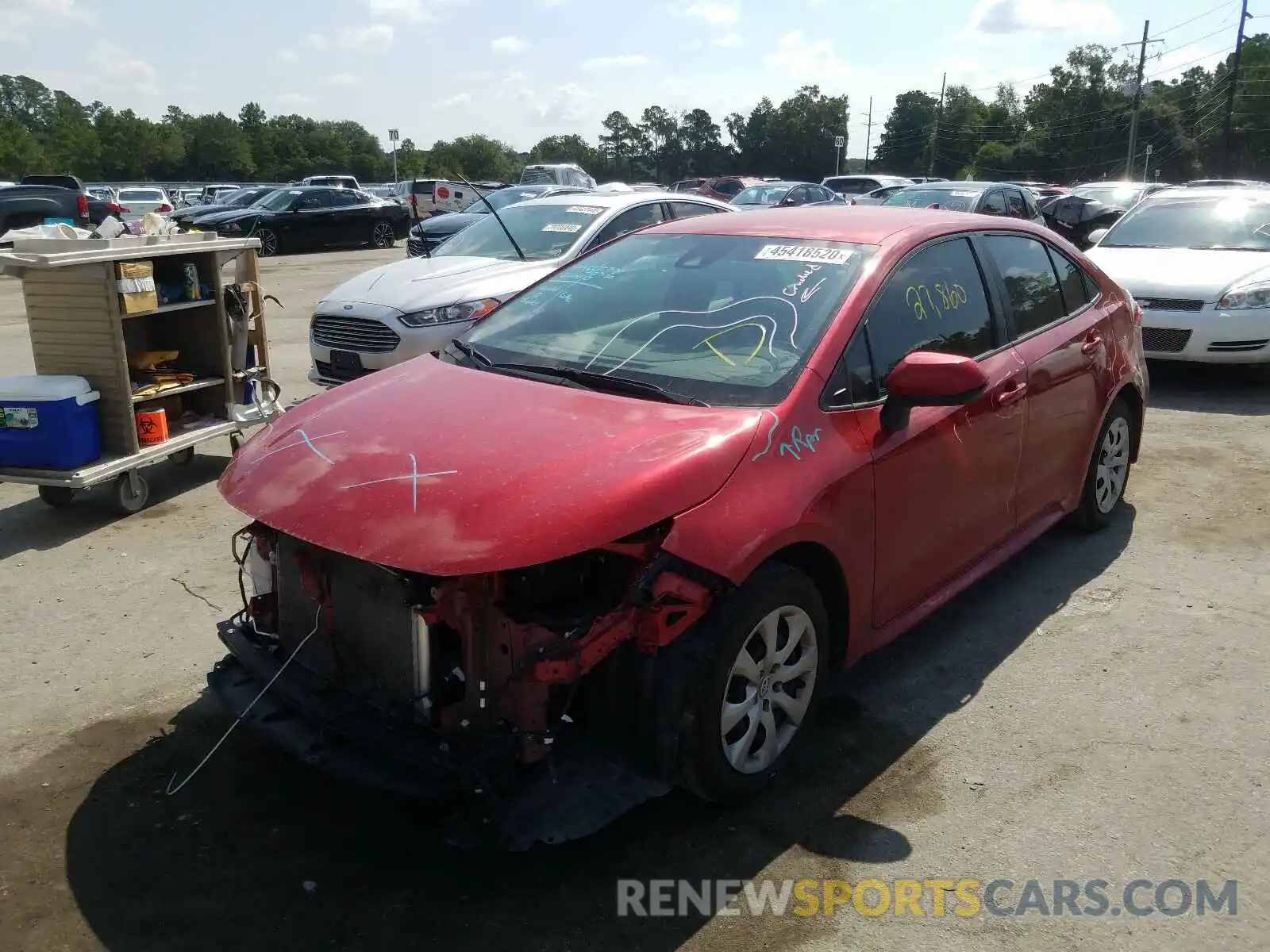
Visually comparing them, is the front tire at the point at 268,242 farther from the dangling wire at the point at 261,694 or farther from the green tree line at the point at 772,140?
the green tree line at the point at 772,140

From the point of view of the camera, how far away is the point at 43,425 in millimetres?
5520

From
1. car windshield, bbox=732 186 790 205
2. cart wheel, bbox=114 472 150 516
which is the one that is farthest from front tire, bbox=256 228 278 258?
cart wheel, bbox=114 472 150 516

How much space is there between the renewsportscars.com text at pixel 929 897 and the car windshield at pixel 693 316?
1442mm

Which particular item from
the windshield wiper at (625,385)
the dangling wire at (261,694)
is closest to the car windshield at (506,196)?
the windshield wiper at (625,385)

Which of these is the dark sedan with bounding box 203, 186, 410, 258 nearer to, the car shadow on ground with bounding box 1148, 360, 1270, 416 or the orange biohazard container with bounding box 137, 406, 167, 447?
the orange biohazard container with bounding box 137, 406, 167, 447

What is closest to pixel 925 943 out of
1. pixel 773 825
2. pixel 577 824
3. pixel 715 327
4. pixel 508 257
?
pixel 773 825

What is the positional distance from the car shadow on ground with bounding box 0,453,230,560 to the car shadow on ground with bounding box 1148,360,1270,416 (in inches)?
292

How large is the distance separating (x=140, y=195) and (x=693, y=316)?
4068 centimetres

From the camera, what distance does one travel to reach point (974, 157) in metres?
95.2

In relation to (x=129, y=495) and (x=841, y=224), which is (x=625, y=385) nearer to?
(x=841, y=224)

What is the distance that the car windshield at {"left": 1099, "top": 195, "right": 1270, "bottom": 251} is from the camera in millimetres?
9555

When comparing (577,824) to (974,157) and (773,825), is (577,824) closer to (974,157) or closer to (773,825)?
(773,825)

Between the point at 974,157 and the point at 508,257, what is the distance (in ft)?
317

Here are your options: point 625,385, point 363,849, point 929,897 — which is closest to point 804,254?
point 625,385
